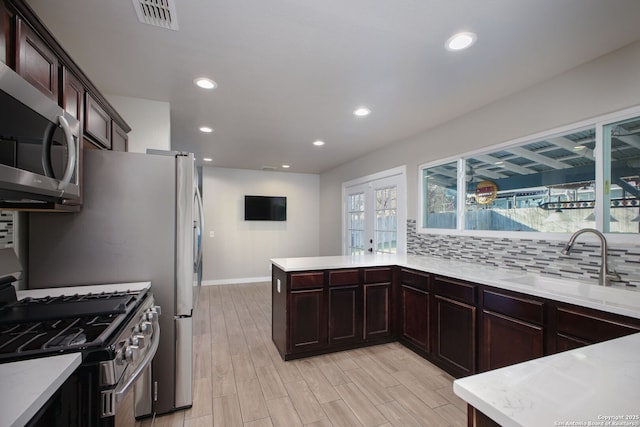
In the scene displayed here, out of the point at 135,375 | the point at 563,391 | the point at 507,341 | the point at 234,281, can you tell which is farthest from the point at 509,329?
the point at 234,281

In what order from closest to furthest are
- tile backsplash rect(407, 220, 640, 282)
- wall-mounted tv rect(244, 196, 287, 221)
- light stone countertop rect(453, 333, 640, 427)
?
light stone countertop rect(453, 333, 640, 427) < tile backsplash rect(407, 220, 640, 282) < wall-mounted tv rect(244, 196, 287, 221)

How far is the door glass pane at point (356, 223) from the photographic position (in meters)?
5.05

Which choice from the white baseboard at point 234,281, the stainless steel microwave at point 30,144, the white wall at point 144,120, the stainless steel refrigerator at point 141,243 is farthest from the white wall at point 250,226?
the stainless steel microwave at point 30,144

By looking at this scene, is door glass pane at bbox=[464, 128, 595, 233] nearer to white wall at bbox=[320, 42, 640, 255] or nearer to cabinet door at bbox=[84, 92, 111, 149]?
white wall at bbox=[320, 42, 640, 255]

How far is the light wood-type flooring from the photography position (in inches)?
75.4

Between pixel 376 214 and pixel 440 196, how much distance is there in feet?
4.26

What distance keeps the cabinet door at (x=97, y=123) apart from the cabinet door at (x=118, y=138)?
0.07m

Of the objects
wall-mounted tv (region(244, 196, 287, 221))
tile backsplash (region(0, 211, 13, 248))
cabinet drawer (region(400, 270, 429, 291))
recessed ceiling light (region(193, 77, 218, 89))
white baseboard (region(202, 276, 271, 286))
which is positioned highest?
recessed ceiling light (region(193, 77, 218, 89))

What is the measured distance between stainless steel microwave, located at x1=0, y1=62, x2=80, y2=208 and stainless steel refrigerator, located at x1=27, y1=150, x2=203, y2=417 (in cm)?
46

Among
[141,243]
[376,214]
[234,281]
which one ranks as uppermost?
[376,214]

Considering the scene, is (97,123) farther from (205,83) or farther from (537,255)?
(537,255)

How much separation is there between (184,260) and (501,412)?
1.96 m

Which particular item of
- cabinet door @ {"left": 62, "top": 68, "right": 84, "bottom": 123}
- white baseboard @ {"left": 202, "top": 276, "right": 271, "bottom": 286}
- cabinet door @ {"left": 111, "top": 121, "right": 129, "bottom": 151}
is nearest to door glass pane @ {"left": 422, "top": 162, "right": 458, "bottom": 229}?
cabinet door @ {"left": 111, "top": 121, "right": 129, "bottom": 151}

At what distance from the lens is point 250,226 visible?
623 cm
